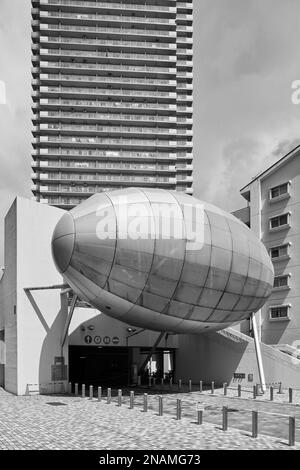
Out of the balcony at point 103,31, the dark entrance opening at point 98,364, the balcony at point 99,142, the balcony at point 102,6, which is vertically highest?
the balcony at point 102,6

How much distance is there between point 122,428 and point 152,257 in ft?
27.8

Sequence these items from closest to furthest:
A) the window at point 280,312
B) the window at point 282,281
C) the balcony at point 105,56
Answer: the window at point 280,312
the window at point 282,281
the balcony at point 105,56

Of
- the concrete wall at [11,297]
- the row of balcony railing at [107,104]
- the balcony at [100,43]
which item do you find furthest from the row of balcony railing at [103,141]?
the concrete wall at [11,297]

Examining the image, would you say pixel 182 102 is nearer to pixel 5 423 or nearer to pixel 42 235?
pixel 42 235

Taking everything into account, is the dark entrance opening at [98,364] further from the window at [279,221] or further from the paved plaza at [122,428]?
the window at [279,221]

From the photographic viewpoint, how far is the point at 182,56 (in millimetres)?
137750

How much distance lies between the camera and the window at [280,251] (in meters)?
57.2

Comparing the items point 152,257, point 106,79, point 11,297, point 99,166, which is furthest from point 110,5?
point 152,257

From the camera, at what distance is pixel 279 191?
59.0m

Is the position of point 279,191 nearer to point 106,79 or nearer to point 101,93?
point 101,93

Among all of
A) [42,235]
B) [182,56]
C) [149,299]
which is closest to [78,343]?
[42,235]

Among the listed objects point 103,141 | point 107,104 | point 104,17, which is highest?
point 104,17

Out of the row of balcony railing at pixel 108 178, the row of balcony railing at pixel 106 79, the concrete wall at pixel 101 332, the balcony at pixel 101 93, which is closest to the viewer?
the concrete wall at pixel 101 332
